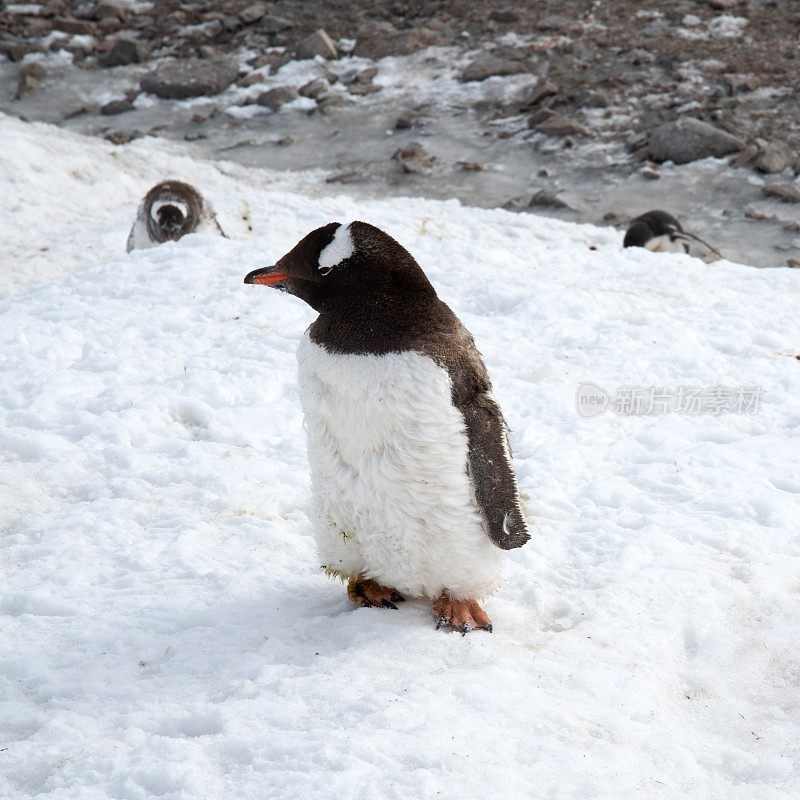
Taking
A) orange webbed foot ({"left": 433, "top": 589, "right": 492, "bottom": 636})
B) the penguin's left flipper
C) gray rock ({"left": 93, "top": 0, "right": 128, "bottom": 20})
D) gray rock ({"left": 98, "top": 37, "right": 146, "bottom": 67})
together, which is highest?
gray rock ({"left": 93, "top": 0, "right": 128, "bottom": 20})

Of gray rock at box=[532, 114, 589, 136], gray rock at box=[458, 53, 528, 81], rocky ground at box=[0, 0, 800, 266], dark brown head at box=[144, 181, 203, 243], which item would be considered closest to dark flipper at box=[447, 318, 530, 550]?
dark brown head at box=[144, 181, 203, 243]

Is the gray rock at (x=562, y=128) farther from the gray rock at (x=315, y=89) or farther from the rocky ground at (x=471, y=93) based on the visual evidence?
the gray rock at (x=315, y=89)

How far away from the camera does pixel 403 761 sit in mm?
2443

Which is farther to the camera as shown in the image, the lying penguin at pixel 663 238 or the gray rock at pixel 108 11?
the gray rock at pixel 108 11

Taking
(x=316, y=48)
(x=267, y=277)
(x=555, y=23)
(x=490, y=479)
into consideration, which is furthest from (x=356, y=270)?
(x=555, y=23)

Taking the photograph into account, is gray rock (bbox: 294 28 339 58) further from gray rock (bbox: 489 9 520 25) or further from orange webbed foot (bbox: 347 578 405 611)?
orange webbed foot (bbox: 347 578 405 611)

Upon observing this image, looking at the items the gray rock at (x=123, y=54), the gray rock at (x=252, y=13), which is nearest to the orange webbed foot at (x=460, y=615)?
the gray rock at (x=123, y=54)

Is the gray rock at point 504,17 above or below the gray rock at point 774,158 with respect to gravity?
above

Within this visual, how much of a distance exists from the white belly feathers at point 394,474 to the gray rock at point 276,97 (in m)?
12.9

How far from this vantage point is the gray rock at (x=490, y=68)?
1530 centimetres

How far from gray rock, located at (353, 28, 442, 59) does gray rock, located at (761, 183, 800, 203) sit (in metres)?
7.32

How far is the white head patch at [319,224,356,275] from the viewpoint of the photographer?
3076 mm

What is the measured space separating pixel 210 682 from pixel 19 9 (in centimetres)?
1914

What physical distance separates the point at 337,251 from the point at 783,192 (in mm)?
9533
